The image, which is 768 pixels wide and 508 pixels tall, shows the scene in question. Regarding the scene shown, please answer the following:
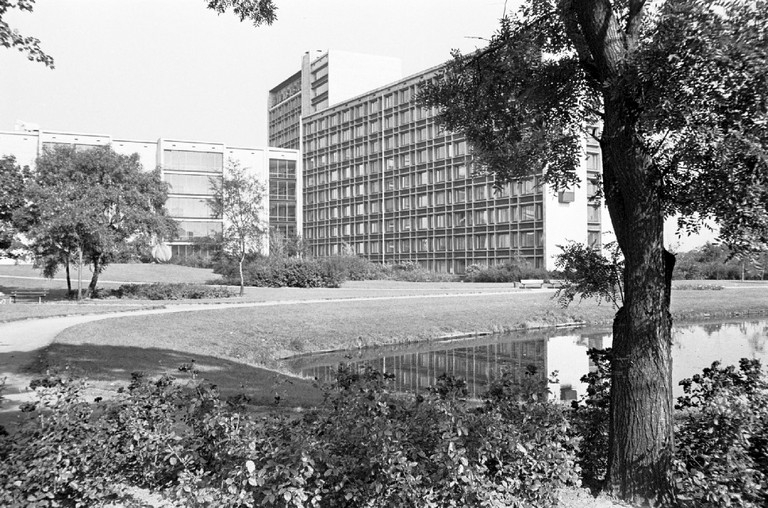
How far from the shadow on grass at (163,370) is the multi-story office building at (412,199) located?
41119 mm

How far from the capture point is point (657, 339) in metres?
5.12

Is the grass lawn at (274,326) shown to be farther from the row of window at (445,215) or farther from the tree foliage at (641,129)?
the row of window at (445,215)

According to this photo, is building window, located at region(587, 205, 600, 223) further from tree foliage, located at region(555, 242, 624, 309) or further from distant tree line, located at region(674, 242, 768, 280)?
tree foliage, located at region(555, 242, 624, 309)

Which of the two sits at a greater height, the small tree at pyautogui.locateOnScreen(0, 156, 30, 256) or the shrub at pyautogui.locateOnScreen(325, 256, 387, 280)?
the small tree at pyautogui.locateOnScreen(0, 156, 30, 256)

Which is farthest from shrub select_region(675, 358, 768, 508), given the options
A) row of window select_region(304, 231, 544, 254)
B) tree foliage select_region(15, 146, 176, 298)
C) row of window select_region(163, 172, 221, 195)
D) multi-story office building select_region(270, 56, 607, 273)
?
row of window select_region(163, 172, 221, 195)

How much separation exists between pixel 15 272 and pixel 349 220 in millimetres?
40562

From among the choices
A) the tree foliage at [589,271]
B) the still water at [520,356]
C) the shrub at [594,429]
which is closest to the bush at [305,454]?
the shrub at [594,429]

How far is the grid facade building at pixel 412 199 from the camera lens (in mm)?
57938

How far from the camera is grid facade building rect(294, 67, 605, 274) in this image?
190ft

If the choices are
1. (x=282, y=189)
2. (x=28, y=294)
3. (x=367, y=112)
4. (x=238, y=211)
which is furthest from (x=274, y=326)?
(x=282, y=189)

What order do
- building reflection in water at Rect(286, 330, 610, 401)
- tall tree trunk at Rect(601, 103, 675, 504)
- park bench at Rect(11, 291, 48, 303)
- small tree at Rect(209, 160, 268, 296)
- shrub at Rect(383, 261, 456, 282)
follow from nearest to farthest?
tall tree trunk at Rect(601, 103, 675, 504) → building reflection in water at Rect(286, 330, 610, 401) → park bench at Rect(11, 291, 48, 303) → small tree at Rect(209, 160, 268, 296) → shrub at Rect(383, 261, 456, 282)

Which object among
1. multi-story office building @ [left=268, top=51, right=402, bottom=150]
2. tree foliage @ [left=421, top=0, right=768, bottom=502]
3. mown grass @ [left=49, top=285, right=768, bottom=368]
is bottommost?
mown grass @ [left=49, top=285, right=768, bottom=368]

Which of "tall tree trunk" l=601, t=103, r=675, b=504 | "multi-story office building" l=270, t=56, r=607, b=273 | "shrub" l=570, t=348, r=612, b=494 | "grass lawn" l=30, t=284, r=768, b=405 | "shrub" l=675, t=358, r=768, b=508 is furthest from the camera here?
"multi-story office building" l=270, t=56, r=607, b=273

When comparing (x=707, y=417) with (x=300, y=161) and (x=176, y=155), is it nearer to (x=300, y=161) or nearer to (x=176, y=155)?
(x=176, y=155)
